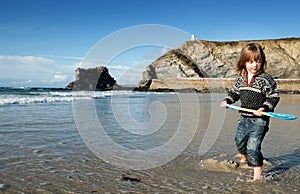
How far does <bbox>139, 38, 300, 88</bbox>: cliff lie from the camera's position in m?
49.0

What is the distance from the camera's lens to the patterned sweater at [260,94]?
2795mm

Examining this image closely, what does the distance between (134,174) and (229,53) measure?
53.1 metres

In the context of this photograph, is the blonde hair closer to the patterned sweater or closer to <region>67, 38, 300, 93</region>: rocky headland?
the patterned sweater

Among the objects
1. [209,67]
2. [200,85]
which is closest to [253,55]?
[200,85]

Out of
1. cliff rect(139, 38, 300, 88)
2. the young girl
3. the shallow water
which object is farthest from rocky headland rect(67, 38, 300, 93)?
the young girl

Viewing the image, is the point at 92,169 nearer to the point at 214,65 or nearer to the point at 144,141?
the point at 144,141

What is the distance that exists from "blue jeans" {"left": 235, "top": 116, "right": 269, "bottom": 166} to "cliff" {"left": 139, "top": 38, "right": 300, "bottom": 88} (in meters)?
50.3

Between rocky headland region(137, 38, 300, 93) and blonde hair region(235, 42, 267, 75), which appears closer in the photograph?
blonde hair region(235, 42, 267, 75)

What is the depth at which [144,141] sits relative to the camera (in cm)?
464

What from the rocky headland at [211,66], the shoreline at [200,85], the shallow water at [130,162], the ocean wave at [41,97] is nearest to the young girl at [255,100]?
the shallow water at [130,162]

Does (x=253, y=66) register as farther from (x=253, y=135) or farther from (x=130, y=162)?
(x=130, y=162)

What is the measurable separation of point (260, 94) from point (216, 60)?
5213 cm

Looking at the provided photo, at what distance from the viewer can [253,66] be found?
2928mm

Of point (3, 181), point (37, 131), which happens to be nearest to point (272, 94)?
point (3, 181)
